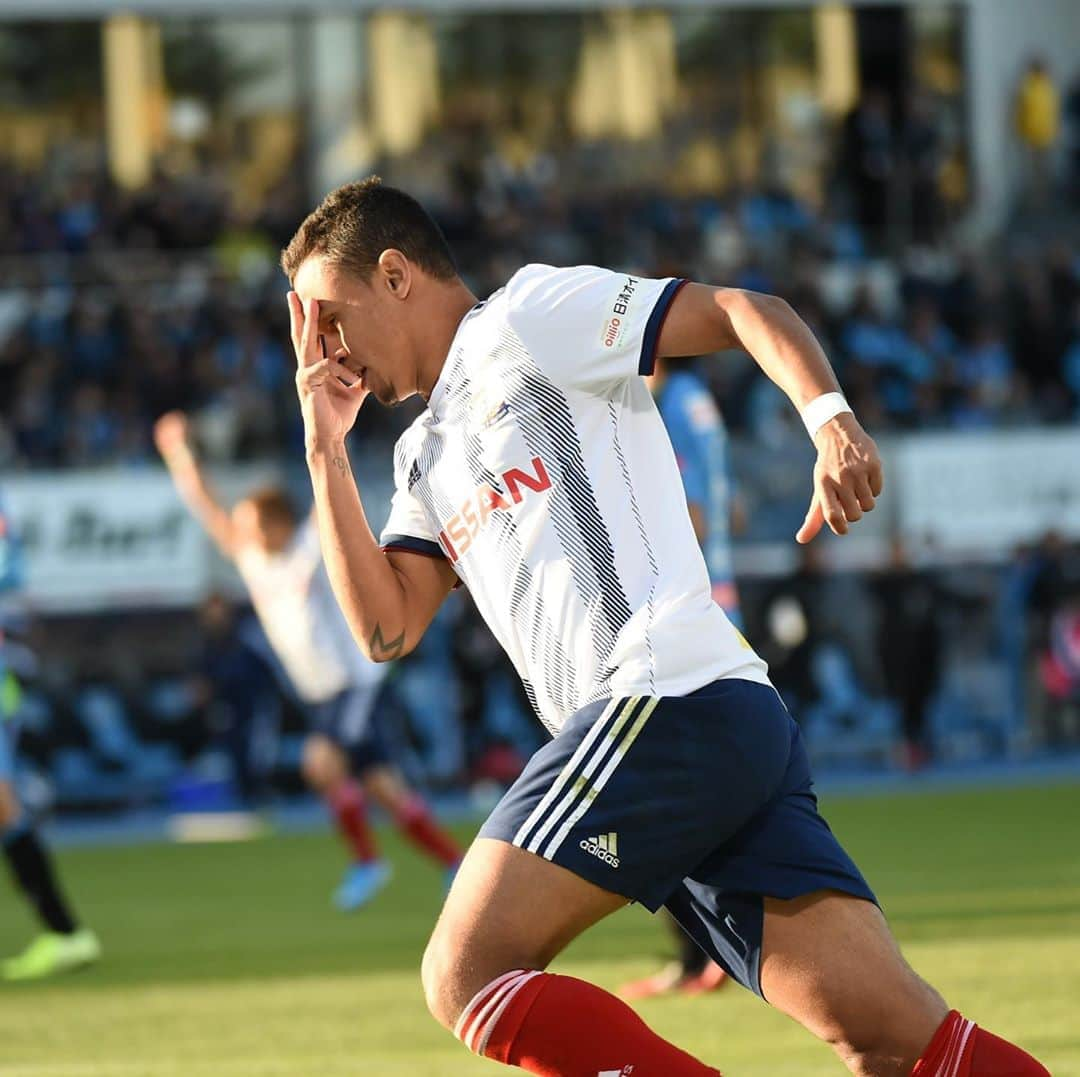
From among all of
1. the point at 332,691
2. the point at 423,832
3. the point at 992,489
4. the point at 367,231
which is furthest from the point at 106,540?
the point at 367,231

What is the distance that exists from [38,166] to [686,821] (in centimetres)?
2333

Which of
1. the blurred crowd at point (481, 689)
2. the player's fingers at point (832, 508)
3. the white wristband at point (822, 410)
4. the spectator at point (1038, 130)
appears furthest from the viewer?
the spectator at point (1038, 130)

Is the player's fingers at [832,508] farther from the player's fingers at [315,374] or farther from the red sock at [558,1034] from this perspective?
the player's fingers at [315,374]

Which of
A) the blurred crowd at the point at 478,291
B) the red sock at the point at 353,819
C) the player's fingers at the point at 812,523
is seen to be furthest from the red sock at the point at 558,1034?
the blurred crowd at the point at 478,291

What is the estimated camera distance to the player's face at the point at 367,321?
13.9 ft

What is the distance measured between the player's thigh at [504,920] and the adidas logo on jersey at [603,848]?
0.05m

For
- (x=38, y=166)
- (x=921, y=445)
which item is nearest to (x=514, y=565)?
(x=921, y=445)

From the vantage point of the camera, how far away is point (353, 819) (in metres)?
11.5

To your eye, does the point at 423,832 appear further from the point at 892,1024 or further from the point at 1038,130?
the point at 1038,130

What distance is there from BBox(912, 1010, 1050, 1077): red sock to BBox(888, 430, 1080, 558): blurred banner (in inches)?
657

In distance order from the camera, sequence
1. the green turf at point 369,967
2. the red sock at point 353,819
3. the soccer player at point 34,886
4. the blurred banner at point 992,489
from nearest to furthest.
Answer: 1. the green turf at point 369,967
2. the soccer player at point 34,886
3. the red sock at point 353,819
4. the blurred banner at point 992,489

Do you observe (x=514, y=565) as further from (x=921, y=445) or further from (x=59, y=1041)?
(x=921, y=445)

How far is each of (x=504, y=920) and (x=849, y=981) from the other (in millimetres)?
650

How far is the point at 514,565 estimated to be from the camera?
406 cm
